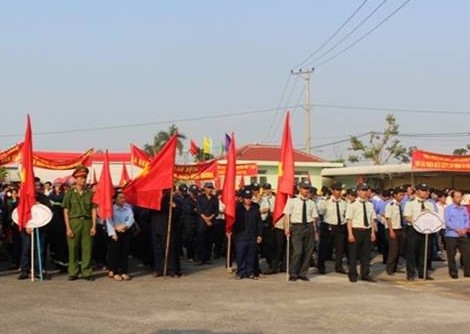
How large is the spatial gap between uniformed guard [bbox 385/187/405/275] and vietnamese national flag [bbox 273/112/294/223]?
2377 mm

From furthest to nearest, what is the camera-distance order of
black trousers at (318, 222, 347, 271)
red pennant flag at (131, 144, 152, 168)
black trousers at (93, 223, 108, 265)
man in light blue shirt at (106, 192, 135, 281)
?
1. red pennant flag at (131, 144, 152, 168)
2. black trousers at (318, 222, 347, 271)
3. black trousers at (93, 223, 108, 265)
4. man in light blue shirt at (106, 192, 135, 281)

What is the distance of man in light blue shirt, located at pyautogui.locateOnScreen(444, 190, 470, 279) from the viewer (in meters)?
14.6

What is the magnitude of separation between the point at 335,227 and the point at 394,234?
123cm

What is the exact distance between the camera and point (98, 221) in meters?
13.7

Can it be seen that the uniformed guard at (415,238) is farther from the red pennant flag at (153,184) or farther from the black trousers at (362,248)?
the red pennant flag at (153,184)

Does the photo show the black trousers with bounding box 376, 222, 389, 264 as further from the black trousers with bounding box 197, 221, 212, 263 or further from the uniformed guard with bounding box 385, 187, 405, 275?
the black trousers with bounding box 197, 221, 212, 263

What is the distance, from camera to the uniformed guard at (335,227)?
1466 cm

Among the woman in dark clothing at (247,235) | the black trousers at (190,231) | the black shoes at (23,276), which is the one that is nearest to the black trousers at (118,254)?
the black shoes at (23,276)

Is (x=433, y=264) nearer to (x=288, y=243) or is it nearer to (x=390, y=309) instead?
(x=288, y=243)

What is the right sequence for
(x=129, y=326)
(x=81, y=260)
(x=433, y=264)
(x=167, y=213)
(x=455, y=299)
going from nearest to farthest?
1. (x=129, y=326)
2. (x=455, y=299)
3. (x=81, y=260)
4. (x=167, y=213)
5. (x=433, y=264)

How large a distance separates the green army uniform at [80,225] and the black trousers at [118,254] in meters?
0.58

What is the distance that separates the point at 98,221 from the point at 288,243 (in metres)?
3.63

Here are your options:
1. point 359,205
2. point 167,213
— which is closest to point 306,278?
point 359,205

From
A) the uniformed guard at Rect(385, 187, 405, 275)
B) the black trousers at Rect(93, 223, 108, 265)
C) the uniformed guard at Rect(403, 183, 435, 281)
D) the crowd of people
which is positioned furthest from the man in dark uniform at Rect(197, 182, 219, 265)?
the uniformed guard at Rect(403, 183, 435, 281)
